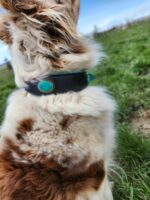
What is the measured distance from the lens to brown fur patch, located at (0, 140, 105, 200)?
2684mm

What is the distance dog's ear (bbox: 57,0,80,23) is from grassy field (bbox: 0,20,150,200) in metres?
0.85

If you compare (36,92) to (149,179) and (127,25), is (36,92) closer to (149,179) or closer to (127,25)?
(149,179)

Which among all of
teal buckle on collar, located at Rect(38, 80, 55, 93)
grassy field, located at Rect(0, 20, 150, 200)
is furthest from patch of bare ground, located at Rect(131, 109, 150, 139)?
teal buckle on collar, located at Rect(38, 80, 55, 93)

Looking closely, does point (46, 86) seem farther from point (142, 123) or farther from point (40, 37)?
point (142, 123)

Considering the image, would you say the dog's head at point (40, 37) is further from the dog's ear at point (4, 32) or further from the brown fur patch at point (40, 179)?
the brown fur patch at point (40, 179)

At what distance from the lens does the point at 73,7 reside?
304 cm

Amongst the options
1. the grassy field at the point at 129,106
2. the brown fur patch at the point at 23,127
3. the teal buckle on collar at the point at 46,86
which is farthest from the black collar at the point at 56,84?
the grassy field at the point at 129,106

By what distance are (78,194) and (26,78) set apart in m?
0.91

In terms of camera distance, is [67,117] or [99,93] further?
[99,93]

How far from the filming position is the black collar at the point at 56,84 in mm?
2873

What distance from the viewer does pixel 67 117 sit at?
283 centimetres

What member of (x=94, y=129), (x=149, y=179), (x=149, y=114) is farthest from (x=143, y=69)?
(x=94, y=129)

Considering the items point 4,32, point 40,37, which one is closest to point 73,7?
point 40,37

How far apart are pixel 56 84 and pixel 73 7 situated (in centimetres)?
62
